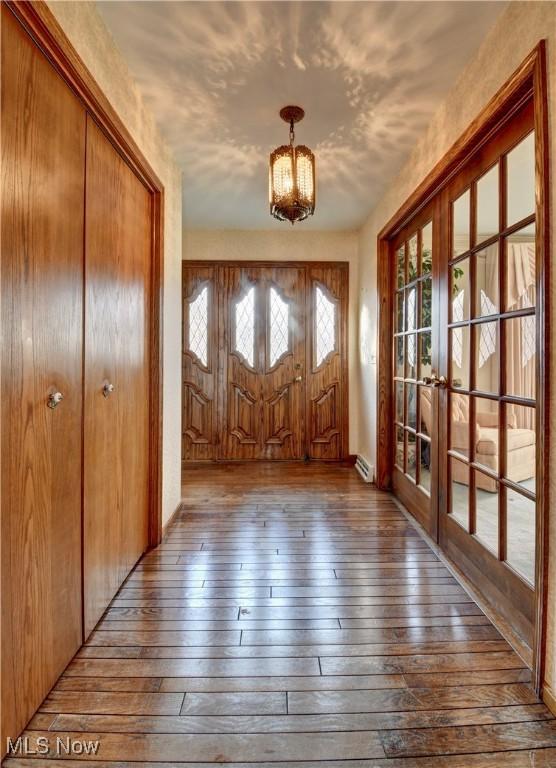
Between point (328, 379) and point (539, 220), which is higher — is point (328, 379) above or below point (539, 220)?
below

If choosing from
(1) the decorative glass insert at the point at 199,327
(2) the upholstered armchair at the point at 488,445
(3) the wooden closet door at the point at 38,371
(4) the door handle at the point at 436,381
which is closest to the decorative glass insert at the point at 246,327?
(1) the decorative glass insert at the point at 199,327

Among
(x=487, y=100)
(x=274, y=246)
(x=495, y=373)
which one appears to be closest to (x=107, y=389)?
(x=495, y=373)

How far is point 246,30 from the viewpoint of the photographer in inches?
72.0

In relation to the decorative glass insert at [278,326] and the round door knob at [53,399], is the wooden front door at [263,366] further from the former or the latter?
the round door knob at [53,399]

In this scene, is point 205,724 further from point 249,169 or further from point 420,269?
point 249,169

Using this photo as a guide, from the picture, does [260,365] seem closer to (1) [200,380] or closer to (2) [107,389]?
(1) [200,380]

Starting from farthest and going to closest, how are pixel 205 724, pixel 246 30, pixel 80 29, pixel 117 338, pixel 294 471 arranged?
pixel 294 471 → pixel 117 338 → pixel 246 30 → pixel 80 29 → pixel 205 724

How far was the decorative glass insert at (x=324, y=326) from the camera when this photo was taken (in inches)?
187

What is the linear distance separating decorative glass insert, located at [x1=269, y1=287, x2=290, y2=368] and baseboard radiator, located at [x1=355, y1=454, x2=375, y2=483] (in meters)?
1.42

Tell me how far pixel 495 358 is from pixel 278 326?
9.98 ft

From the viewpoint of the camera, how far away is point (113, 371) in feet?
6.41

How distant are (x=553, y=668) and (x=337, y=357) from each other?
143 inches

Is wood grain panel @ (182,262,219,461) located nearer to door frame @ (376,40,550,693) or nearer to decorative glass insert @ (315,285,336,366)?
decorative glass insert @ (315,285,336,366)

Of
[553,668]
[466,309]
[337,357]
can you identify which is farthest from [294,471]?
[553,668]
